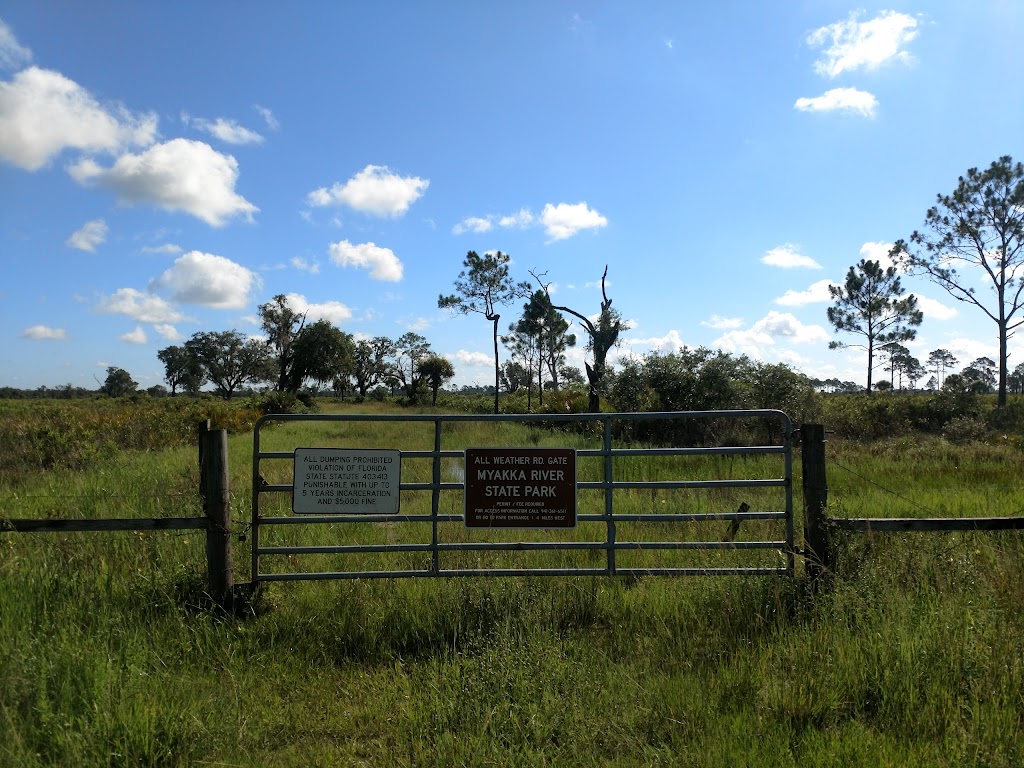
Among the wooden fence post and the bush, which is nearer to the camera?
the wooden fence post

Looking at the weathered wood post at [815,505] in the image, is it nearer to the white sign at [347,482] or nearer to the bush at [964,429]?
the white sign at [347,482]

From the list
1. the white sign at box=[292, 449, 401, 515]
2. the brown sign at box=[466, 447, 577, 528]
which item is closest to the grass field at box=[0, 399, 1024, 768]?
the brown sign at box=[466, 447, 577, 528]

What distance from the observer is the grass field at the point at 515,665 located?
119 inches

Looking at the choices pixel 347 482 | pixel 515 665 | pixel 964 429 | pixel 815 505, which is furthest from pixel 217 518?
pixel 964 429

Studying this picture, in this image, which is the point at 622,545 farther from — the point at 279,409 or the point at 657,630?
the point at 279,409

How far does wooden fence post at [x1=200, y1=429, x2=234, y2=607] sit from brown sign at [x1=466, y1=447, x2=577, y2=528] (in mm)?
1930

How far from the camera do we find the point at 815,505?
4.91 metres

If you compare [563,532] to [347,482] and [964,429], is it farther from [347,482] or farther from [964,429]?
[964,429]

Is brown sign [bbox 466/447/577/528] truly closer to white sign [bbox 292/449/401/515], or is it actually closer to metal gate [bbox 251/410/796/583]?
metal gate [bbox 251/410/796/583]

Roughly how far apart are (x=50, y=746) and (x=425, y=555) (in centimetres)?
332

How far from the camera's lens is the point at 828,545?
16.0 feet

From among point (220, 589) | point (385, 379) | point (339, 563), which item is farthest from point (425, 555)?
point (385, 379)

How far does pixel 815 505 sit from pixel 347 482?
3852 mm

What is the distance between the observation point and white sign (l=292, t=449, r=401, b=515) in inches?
192
